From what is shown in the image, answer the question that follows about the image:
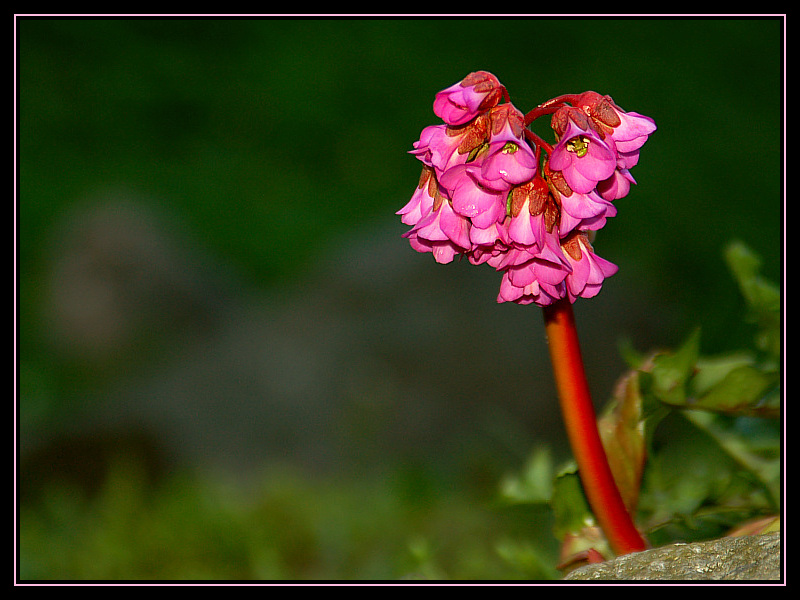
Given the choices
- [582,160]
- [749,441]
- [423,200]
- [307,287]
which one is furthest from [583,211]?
[307,287]

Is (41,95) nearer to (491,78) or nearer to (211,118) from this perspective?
(211,118)

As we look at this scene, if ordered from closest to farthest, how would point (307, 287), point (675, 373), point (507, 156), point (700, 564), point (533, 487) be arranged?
1. point (507, 156)
2. point (700, 564)
3. point (675, 373)
4. point (533, 487)
5. point (307, 287)

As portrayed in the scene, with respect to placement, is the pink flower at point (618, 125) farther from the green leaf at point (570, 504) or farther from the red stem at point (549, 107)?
the green leaf at point (570, 504)

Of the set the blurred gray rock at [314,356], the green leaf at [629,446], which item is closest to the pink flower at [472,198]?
the green leaf at [629,446]

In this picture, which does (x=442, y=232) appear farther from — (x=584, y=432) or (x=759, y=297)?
(x=759, y=297)

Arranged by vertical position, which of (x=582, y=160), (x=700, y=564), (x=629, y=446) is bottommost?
(x=700, y=564)

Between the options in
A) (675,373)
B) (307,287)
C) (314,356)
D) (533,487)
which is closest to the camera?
(675,373)
